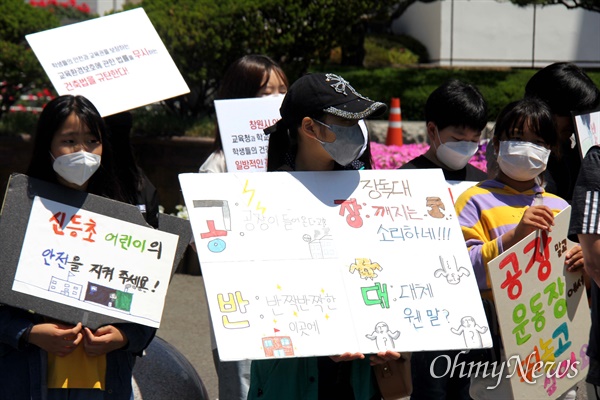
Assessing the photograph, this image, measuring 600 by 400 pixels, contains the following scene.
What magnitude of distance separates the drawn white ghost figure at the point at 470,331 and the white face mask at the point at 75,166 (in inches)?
55.7

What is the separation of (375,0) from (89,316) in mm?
7095

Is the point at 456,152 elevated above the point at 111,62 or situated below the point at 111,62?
below

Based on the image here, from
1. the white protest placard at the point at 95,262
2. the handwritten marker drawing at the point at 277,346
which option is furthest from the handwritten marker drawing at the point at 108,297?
the handwritten marker drawing at the point at 277,346

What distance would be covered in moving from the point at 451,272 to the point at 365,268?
31 cm

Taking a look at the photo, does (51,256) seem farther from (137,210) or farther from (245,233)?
(245,233)

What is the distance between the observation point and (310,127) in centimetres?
317

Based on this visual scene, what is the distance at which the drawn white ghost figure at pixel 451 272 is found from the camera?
313 cm

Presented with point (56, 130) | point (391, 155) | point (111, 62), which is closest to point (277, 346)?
point (56, 130)

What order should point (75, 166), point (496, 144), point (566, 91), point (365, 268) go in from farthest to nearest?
point (566, 91) < point (496, 144) < point (75, 166) < point (365, 268)

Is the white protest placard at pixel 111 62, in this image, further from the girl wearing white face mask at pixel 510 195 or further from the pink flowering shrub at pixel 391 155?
the pink flowering shrub at pixel 391 155

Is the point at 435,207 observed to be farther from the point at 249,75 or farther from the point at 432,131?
the point at 249,75

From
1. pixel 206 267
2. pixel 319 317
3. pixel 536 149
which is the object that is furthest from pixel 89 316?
pixel 536 149

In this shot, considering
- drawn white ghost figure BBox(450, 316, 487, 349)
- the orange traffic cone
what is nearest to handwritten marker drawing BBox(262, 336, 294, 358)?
drawn white ghost figure BBox(450, 316, 487, 349)

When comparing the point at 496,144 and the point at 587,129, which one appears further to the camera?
the point at 587,129
